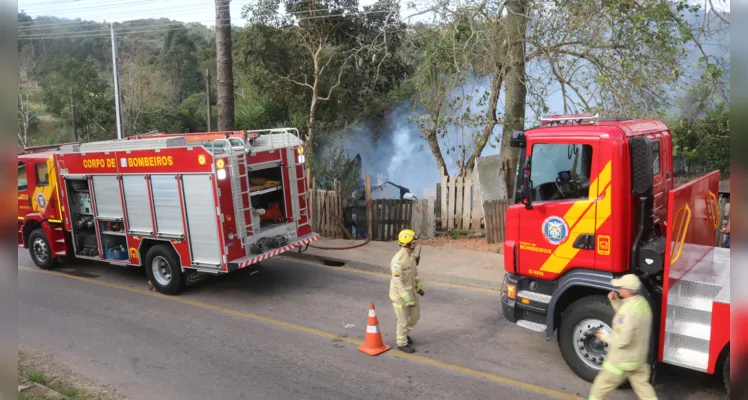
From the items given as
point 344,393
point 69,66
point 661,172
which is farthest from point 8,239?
point 69,66

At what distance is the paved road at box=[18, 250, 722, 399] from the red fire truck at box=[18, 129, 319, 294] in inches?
29.7

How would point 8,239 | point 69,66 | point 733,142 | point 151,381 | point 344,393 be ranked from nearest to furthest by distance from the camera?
1. point 733,142
2. point 8,239
3. point 344,393
4. point 151,381
5. point 69,66

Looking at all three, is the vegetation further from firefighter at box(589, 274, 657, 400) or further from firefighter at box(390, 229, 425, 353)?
firefighter at box(589, 274, 657, 400)

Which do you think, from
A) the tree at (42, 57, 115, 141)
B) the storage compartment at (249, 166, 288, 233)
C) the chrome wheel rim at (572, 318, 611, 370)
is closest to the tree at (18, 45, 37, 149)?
the tree at (42, 57, 115, 141)

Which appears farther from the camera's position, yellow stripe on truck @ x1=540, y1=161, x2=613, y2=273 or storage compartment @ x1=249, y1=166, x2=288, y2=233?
storage compartment @ x1=249, y1=166, x2=288, y2=233

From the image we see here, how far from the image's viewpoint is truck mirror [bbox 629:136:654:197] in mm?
5590

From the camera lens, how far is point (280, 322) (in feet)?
27.1

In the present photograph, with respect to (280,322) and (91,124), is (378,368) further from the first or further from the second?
(91,124)

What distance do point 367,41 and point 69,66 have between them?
25896 mm

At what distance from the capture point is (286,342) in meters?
7.50

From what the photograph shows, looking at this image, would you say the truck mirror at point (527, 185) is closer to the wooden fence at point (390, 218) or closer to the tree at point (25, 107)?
the wooden fence at point (390, 218)

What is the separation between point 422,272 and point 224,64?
8.08 m

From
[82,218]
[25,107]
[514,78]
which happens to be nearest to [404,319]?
[82,218]

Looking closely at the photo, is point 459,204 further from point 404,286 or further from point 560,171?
point 560,171
